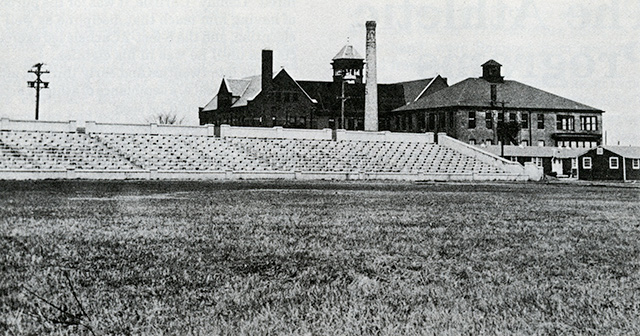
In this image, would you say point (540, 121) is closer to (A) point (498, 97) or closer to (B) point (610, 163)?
(A) point (498, 97)

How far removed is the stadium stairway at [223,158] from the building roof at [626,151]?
58.7 feet

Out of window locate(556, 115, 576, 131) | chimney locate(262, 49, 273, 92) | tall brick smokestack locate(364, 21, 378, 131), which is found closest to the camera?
tall brick smokestack locate(364, 21, 378, 131)

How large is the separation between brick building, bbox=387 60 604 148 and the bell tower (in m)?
8.92

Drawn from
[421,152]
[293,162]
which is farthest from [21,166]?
[421,152]

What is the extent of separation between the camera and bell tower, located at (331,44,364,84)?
91.4 m

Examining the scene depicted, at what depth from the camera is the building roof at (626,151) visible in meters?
71.6

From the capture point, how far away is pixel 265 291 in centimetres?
736

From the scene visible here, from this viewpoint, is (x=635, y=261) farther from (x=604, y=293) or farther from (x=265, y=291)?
(x=265, y=291)

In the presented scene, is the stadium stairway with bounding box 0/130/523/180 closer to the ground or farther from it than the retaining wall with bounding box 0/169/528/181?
farther from it

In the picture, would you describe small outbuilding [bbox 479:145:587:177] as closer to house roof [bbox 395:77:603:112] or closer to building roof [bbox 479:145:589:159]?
building roof [bbox 479:145:589:159]

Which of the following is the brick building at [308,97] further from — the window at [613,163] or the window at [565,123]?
the window at [613,163]

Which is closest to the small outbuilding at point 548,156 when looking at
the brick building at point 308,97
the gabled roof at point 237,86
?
the brick building at point 308,97

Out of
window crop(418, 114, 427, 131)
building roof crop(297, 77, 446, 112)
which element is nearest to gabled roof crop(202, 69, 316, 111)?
building roof crop(297, 77, 446, 112)

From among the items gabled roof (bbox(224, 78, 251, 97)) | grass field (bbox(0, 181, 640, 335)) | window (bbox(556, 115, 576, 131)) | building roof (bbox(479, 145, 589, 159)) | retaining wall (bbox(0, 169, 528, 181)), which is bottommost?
grass field (bbox(0, 181, 640, 335))
